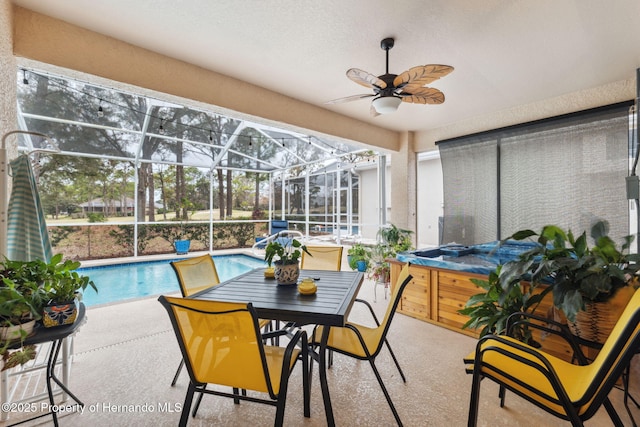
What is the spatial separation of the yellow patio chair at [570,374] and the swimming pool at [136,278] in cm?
459

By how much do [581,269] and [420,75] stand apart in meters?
1.62

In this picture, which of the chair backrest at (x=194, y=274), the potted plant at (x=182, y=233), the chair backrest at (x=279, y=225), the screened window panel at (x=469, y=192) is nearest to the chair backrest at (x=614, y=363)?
the chair backrest at (x=194, y=274)

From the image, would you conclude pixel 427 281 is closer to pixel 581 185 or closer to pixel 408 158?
pixel 581 185

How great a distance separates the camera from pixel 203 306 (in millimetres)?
1178

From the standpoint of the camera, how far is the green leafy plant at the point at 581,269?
5.22 ft

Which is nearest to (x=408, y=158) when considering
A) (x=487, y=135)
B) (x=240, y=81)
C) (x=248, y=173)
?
(x=487, y=135)

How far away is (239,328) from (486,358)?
1.29 metres

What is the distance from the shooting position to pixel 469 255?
3.79 meters

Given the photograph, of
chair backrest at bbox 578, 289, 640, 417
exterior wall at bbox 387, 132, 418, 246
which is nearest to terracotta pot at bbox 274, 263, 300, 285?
chair backrest at bbox 578, 289, 640, 417

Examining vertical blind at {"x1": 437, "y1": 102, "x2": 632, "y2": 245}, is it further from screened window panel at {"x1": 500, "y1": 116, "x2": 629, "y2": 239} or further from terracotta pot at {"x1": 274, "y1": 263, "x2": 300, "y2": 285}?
terracotta pot at {"x1": 274, "y1": 263, "x2": 300, "y2": 285}

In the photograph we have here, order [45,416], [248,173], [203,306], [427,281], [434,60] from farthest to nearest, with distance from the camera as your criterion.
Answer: [248,173] → [427,281] → [434,60] → [45,416] → [203,306]

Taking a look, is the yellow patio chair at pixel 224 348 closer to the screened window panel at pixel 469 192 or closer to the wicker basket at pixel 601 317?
the wicker basket at pixel 601 317

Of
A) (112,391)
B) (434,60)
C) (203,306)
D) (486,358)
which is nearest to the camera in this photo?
(203,306)

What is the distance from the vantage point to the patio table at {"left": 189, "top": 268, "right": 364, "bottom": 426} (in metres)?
1.47
